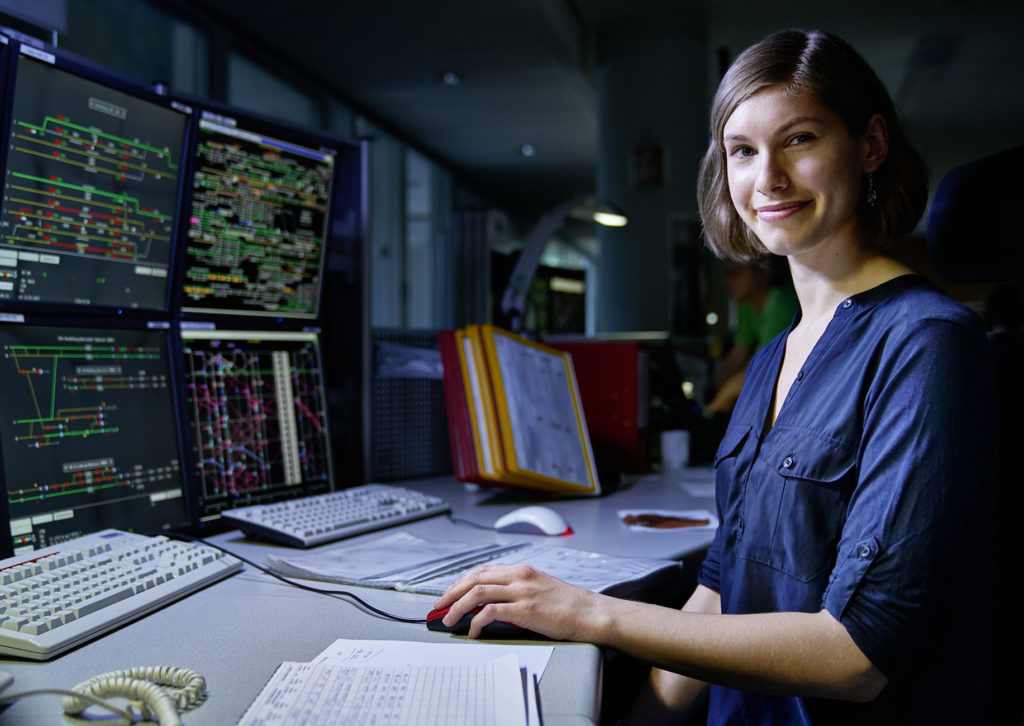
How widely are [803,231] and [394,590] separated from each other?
65cm

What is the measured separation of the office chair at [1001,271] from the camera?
0.83m

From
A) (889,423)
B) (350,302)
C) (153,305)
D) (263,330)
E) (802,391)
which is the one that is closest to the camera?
(889,423)

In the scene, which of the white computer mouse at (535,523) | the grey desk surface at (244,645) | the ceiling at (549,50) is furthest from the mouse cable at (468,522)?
the ceiling at (549,50)

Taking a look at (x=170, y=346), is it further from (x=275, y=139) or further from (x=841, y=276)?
(x=841, y=276)

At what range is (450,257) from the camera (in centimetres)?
207

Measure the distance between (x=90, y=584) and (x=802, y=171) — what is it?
925 mm

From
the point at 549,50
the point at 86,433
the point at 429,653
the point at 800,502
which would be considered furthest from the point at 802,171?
the point at 549,50

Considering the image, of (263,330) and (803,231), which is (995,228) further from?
(263,330)

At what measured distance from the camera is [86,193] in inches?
44.4

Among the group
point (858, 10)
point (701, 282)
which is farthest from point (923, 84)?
point (701, 282)

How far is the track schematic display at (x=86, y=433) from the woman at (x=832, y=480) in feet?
2.05

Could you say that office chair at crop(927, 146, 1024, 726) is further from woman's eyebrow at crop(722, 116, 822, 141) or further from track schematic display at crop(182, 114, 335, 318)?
track schematic display at crop(182, 114, 335, 318)

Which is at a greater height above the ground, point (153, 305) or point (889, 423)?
point (153, 305)

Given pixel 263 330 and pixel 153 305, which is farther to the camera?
pixel 263 330
